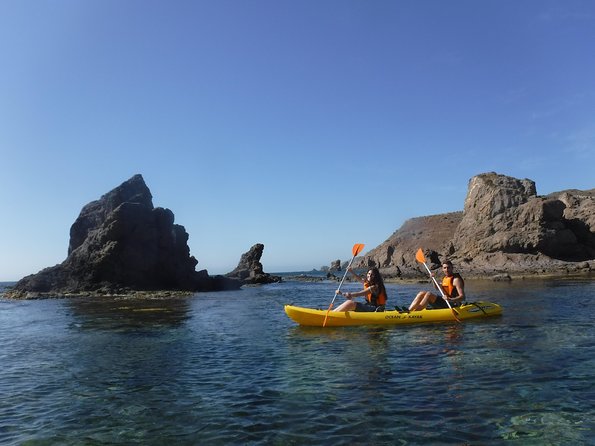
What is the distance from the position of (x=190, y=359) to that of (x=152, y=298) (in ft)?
101

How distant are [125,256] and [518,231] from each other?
54003 mm

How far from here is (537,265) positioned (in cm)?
5809

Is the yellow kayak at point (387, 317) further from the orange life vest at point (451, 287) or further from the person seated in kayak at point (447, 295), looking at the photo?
the orange life vest at point (451, 287)

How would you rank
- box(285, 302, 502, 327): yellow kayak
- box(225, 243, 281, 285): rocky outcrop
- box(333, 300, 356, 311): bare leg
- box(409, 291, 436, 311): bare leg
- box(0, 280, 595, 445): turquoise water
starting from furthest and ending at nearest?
box(225, 243, 281, 285): rocky outcrop
box(409, 291, 436, 311): bare leg
box(333, 300, 356, 311): bare leg
box(285, 302, 502, 327): yellow kayak
box(0, 280, 595, 445): turquoise water

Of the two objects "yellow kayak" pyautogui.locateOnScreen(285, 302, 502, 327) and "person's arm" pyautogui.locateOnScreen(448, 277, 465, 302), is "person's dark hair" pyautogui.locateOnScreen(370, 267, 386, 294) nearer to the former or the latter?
"yellow kayak" pyautogui.locateOnScreen(285, 302, 502, 327)

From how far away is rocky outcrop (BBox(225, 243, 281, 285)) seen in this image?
75.0 metres

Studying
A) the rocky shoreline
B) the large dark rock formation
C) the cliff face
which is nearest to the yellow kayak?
the rocky shoreline

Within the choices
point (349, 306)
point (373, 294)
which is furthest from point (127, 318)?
point (373, 294)

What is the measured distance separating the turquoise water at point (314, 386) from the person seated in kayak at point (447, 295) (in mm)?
1378

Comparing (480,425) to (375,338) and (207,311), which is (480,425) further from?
(207,311)

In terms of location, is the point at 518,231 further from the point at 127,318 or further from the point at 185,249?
the point at 127,318

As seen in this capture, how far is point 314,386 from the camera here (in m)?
9.91

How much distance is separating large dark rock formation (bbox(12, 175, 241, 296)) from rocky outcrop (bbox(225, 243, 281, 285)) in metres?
14.8

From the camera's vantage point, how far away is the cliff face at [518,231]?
61.0 metres
